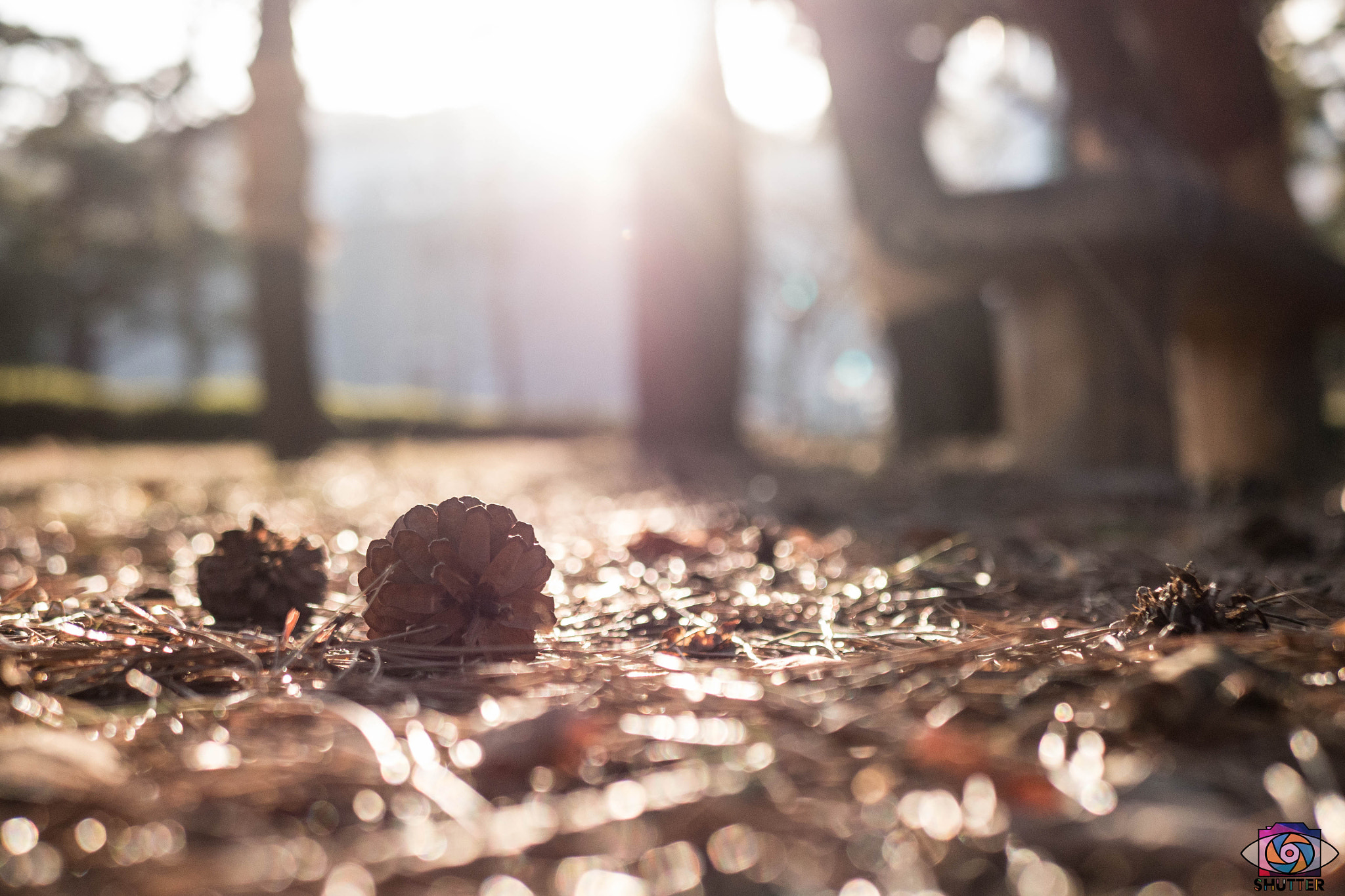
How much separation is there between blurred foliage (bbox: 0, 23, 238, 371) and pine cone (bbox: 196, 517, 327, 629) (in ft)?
34.7

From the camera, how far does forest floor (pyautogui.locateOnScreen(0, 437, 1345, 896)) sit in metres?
0.40

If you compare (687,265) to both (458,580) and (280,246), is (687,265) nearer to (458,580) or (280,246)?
(280,246)

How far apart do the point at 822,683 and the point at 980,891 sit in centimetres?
28

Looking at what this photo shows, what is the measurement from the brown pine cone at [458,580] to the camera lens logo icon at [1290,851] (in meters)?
0.56

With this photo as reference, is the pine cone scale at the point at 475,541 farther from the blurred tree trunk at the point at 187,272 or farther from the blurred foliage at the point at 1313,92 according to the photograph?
the blurred tree trunk at the point at 187,272

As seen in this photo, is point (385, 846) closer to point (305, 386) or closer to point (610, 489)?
point (610, 489)

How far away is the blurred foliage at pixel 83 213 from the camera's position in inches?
552

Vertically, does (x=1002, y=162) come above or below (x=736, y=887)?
above

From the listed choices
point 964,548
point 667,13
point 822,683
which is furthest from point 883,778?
point 667,13

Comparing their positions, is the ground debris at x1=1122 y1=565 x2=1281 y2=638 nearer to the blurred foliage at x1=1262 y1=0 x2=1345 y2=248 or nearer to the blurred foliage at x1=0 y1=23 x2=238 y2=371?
the blurred foliage at x1=1262 y1=0 x2=1345 y2=248

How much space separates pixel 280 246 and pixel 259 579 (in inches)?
156

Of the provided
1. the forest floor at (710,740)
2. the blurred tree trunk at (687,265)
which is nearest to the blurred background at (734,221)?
the blurred tree trunk at (687,265)

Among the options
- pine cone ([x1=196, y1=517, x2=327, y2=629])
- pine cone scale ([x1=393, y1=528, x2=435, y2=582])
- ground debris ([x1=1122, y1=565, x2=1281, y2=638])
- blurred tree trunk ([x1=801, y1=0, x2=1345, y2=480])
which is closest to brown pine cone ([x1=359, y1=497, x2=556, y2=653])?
pine cone scale ([x1=393, y1=528, x2=435, y2=582])

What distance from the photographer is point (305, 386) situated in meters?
4.49
